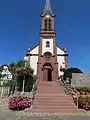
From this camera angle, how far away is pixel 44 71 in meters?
33.2

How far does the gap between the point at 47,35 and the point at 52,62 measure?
559 centimetres

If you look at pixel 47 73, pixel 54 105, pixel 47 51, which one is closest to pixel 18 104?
pixel 54 105

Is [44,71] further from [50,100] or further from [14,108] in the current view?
[14,108]

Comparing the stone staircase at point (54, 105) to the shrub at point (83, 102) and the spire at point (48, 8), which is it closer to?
the shrub at point (83, 102)

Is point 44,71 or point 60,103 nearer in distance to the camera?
point 60,103

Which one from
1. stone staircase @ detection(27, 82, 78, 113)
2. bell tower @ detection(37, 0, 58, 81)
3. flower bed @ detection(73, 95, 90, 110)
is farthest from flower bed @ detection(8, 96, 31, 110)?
bell tower @ detection(37, 0, 58, 81)

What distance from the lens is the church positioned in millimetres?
32844

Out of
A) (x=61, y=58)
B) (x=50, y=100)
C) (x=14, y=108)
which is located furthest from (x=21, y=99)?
(x=61, y=58)

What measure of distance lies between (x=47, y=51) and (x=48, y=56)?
103cm

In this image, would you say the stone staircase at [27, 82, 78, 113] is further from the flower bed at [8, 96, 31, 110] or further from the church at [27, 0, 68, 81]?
the church at [27, 0, 68, 81]

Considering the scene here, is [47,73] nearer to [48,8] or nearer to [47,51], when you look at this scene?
[47,51]

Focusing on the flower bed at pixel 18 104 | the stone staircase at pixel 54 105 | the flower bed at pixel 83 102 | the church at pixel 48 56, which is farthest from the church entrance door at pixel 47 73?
the flower bed at pixel 18 104

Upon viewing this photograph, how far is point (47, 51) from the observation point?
3391 centimetres

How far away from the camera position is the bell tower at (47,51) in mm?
32853
